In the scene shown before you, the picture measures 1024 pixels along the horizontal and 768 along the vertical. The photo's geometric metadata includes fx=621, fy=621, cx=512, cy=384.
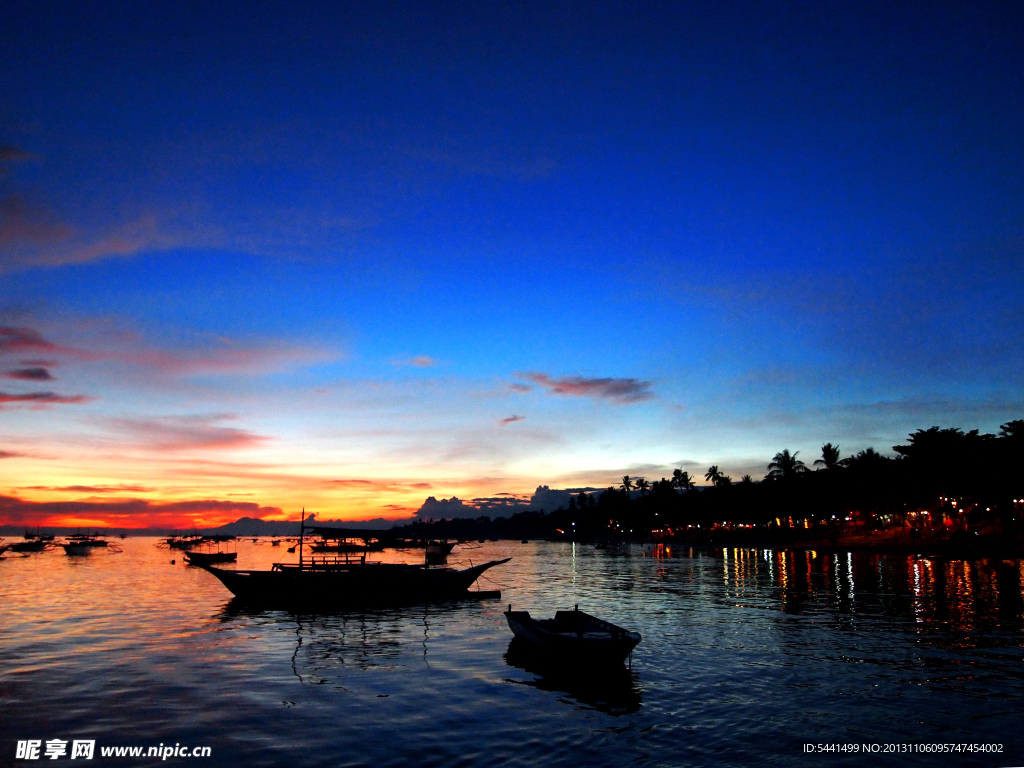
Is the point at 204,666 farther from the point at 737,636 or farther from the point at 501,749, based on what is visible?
the point at 737,636

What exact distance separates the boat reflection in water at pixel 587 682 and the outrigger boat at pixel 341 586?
20.8 metres

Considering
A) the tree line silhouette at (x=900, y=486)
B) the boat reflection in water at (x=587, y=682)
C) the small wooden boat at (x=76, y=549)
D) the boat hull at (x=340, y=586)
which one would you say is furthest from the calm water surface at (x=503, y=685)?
the small wooden boat at (x=76, y=549)

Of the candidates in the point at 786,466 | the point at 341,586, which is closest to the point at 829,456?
the point at 786,466

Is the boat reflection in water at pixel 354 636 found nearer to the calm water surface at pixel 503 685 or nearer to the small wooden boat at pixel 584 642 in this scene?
the calm water surface at pixel 503 685

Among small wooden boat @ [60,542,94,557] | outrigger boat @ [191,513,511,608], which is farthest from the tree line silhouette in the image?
small wooden boat @ [60,542,94,557]

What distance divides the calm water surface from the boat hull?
2.41m

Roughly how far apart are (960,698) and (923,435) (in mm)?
93656

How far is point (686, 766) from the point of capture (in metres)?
14.5

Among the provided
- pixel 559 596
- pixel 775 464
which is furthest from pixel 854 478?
pixel 559 596

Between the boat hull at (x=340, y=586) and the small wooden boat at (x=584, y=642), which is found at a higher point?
the small wooden boat at (x=584, y=642)

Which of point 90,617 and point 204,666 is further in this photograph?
point 90,617

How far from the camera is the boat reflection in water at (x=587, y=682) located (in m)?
19.5

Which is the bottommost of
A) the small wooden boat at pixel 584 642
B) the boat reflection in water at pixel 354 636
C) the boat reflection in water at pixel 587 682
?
the boat reflection in water at pixel 354 636

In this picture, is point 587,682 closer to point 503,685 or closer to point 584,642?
point 584,642
